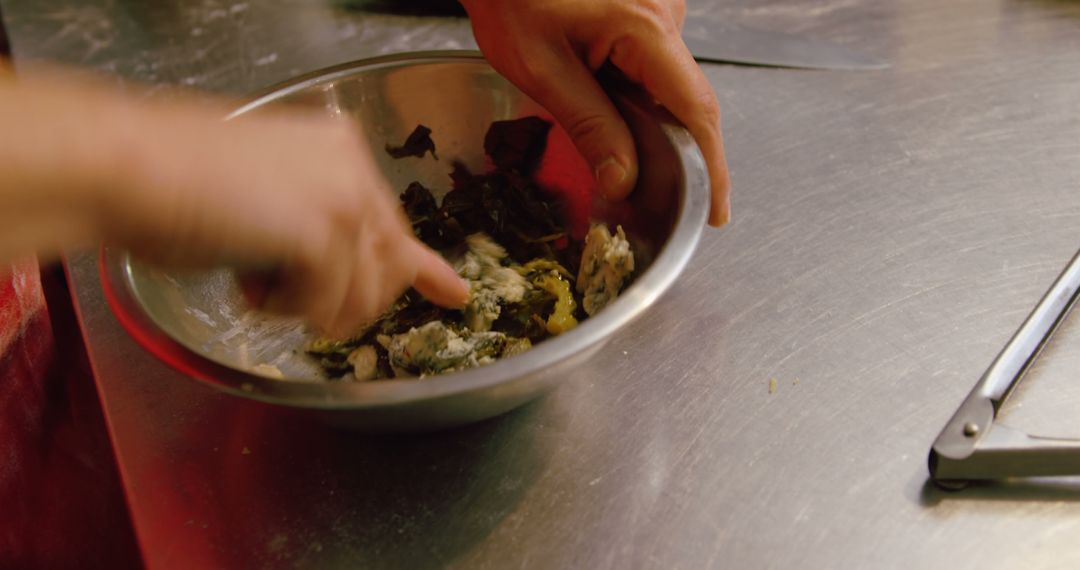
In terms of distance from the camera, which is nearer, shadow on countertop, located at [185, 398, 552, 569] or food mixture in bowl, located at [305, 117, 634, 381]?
shadow on countertop, located at [185, 398, 552, 569]

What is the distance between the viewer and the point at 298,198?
2.04ft

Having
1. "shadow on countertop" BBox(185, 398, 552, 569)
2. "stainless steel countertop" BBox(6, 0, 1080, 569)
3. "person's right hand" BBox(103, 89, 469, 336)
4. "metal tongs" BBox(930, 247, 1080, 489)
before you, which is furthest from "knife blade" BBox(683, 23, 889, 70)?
"person's right hand" BBox(103, 89, 469, 336)

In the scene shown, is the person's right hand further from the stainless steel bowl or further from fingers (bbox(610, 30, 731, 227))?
fingers (bbox(610, 30, 731, 227))

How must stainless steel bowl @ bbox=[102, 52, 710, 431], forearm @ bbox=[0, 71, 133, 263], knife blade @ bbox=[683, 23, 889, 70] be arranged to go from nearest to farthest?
forearm @ bbox=[0, 71, 133, 263]
stainless steel bowl @ bbox=[102, 52, 710, 431]
knife blade @ bbox=[683, 23, 889, 70]

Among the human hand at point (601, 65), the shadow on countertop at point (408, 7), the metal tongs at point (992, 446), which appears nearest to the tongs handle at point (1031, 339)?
the metal tongs at point (992, 446)

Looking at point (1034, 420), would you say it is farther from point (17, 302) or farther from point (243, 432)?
point (17, 302)

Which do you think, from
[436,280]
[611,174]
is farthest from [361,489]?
[611,174]

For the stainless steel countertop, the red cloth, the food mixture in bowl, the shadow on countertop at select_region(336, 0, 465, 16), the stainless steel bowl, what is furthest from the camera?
the shadow on countertop at select_region(336, 0, 465, 16)

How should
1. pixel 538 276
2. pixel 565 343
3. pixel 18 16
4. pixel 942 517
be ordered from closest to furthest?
pixel 565 343
pixel 942 517
pixel 538 276
pixel 18 16

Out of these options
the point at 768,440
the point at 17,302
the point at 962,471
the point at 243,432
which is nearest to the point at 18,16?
the point at 17,302

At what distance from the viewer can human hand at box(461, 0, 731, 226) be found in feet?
3.12

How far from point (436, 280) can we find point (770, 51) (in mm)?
1015

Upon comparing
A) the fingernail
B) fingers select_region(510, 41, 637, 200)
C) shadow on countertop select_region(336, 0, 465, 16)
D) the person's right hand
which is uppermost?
the person's right hand

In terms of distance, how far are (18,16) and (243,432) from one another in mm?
1506
